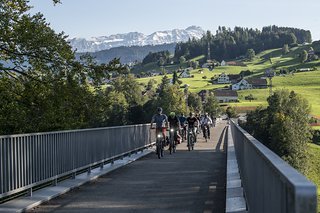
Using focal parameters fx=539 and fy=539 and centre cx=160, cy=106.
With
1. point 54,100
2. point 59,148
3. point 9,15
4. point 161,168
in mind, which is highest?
point 9,15

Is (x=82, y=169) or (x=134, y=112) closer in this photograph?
(x=82, y=169)

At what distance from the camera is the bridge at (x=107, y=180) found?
766 centimetres

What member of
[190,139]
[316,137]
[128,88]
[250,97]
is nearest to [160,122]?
[190,139]

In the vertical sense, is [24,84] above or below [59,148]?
above

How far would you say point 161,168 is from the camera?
16.1 metres

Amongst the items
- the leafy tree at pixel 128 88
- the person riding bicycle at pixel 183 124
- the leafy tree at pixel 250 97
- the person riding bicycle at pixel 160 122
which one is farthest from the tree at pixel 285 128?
the person riding bicycle at pixel 160 122

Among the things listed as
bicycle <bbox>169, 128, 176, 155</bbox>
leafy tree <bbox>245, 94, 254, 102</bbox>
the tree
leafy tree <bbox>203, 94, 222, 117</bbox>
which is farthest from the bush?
bicycle <bbox>169, 128, 176, 155</bbox>

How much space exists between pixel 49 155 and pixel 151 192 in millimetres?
2233

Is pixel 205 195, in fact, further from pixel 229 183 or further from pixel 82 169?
pixel 82 169

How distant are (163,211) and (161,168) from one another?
7298 millimetres

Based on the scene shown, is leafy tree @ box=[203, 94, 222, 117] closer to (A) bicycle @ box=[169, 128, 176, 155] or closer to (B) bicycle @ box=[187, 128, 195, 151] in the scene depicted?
(B) bicycle @ box=[187, 128, 195, 151]

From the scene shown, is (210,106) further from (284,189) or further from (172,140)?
(284,189)

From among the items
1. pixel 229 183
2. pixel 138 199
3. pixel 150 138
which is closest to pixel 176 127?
pixel 150 138

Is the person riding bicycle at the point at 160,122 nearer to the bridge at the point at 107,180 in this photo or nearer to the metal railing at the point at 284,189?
the bridge at the point at 107,180
